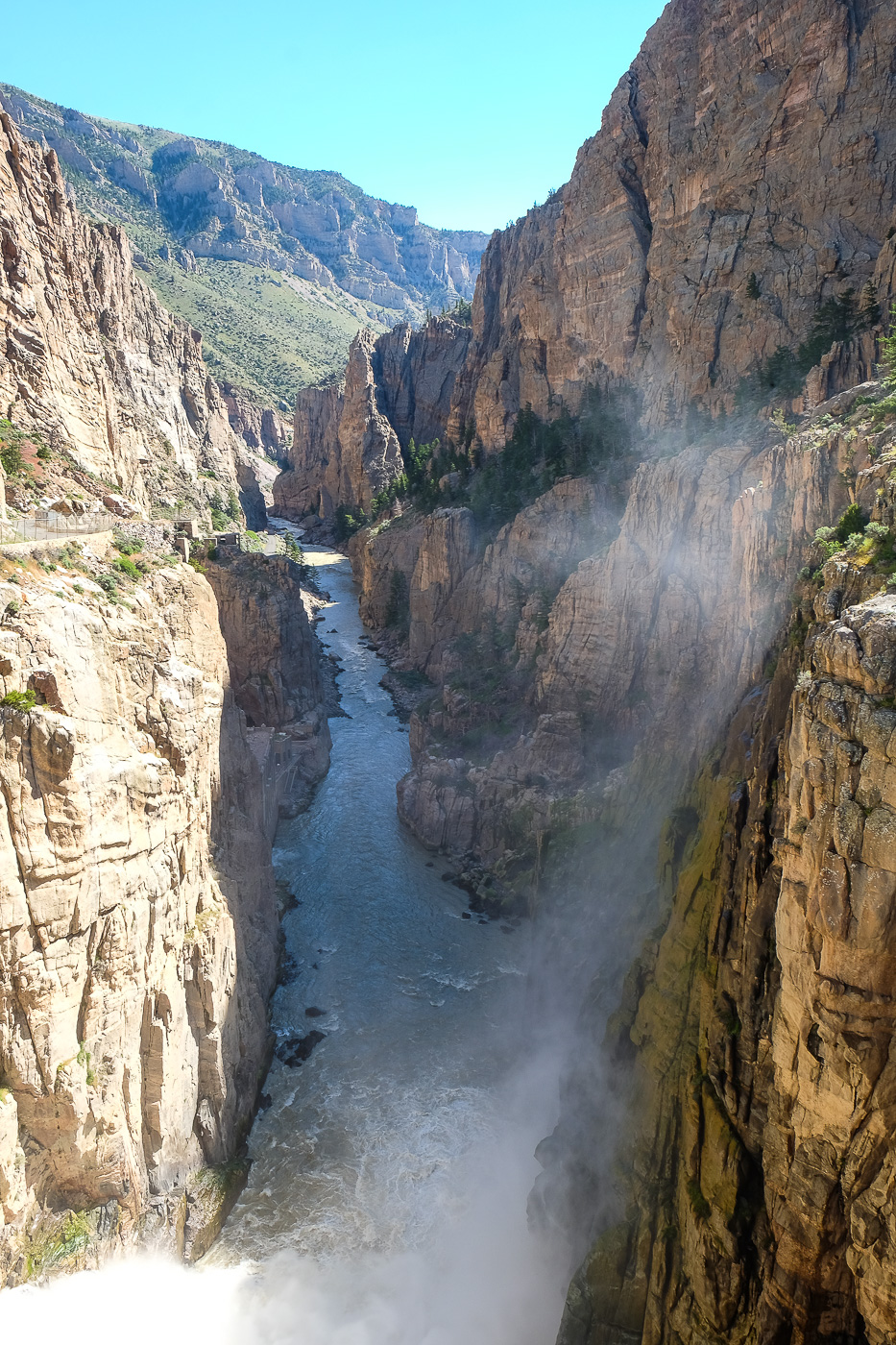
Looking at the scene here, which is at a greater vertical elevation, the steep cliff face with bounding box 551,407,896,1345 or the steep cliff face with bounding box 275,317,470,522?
the steep cliff face with bounding box 275,317,470,522

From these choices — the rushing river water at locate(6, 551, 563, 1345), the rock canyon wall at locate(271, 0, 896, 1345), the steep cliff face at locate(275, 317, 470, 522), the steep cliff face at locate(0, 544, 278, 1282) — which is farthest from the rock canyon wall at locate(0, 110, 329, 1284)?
the steep cliff face at locate(275, 317, 470, 522)

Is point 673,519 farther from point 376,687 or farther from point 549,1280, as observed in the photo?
point 376,687

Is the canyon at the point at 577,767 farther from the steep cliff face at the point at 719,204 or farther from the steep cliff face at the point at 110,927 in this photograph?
the steep cliff face at the point at 719,204

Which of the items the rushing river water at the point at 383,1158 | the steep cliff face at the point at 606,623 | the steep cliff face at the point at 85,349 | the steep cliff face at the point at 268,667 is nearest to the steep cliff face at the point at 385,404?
the steep cliff face at the point at 85,349

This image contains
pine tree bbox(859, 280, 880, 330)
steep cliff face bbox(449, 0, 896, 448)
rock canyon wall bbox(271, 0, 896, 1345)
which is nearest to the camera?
rock canyon wall bbox(271, 0, 896, 1345)

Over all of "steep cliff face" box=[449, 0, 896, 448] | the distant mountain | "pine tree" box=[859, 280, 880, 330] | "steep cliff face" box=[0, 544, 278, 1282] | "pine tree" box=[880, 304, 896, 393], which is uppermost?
the distant mountain

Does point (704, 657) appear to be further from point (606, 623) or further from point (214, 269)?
point (214, 269)

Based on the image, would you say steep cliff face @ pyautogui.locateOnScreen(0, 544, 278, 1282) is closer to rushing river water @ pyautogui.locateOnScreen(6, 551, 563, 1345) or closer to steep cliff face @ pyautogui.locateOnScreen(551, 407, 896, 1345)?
rushing river water @ pyautogui.locateOnScreen(6, 551, 563, 1345)
